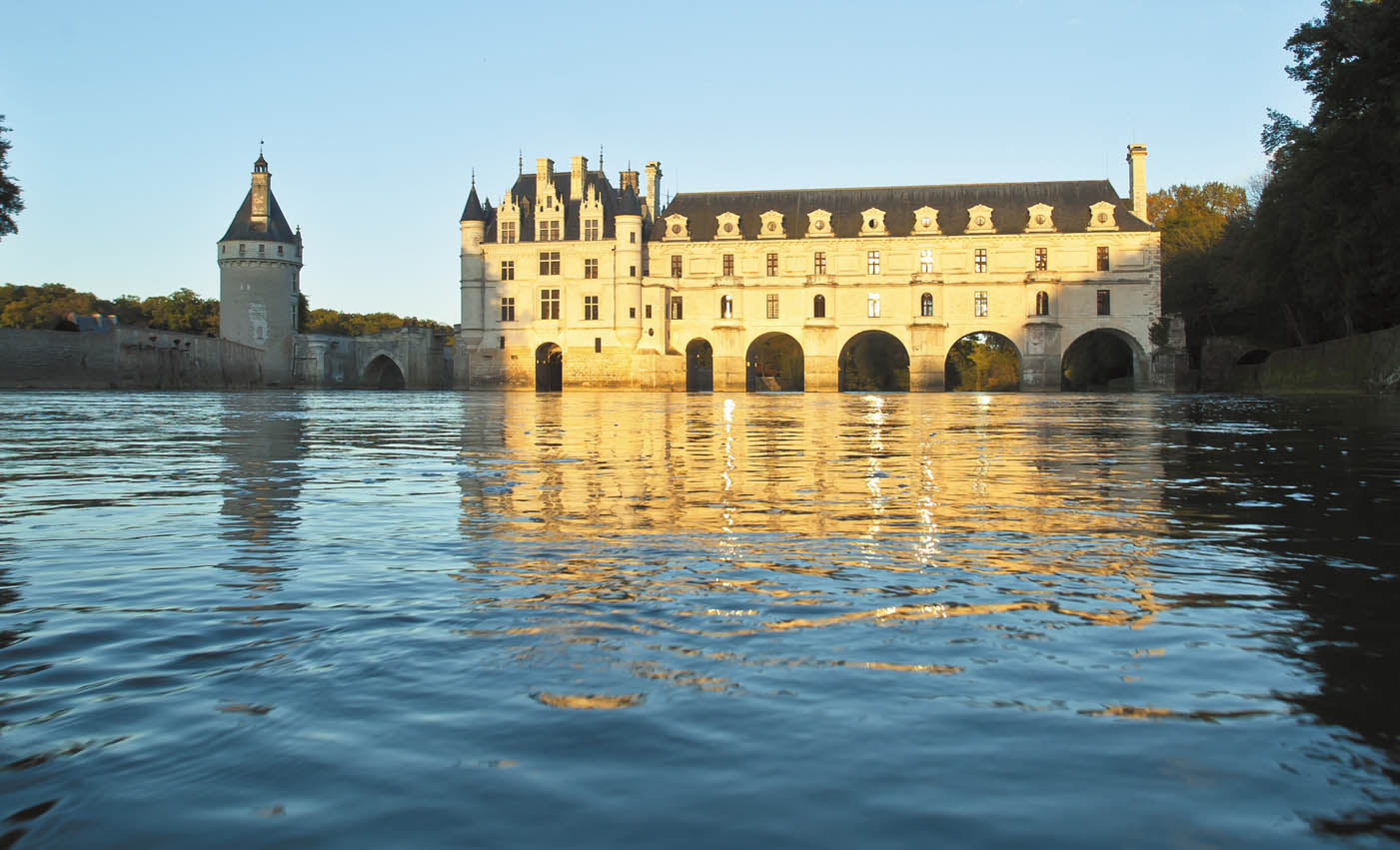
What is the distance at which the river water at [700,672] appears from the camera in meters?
2.04

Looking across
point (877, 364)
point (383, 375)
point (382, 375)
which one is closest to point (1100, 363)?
point (877, 364)

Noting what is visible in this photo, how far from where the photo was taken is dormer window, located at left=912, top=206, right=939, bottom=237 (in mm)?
66188

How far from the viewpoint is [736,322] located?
67.7 m

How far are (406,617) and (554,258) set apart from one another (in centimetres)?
6826

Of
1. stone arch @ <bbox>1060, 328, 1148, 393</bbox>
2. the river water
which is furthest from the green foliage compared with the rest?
the river water

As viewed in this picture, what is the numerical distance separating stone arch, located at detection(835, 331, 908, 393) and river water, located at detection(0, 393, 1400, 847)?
236 feet

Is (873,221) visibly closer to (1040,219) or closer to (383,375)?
(1040,219)

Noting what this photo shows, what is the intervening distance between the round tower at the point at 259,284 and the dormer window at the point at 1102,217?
180 feet

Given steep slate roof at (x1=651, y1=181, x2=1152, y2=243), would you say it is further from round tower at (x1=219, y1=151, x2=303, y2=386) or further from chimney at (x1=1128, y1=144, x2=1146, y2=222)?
round tower at (x1=219, y1=151, x2=303, y2=386)

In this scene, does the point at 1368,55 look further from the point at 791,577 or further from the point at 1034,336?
the point at 1034,336

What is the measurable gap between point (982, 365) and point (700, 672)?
84.4 metres

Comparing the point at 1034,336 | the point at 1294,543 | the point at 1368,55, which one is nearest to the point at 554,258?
the point at 1034,336

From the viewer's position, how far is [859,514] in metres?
6.34

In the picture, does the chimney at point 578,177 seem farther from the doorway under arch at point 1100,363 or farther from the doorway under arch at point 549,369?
the doorway under arch at point 1100,363
